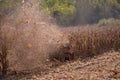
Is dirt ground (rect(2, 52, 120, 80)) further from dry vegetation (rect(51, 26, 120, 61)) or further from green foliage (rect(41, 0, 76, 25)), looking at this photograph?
green foliage (rect(41, 0, 76, 25))

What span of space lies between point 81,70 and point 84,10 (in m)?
22.1

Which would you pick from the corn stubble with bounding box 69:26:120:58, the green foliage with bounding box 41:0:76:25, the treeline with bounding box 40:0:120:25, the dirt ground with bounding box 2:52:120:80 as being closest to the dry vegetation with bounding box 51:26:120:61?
the corn stubble with bounding box 69:26:120:58

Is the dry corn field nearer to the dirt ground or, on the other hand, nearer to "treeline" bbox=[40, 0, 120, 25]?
the dirt ground

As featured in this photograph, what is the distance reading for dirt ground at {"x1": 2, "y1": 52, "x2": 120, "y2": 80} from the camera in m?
10.8

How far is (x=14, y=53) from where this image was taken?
12.6m

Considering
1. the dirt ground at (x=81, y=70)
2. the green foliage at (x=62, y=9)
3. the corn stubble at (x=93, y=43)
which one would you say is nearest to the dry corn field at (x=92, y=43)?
the corn stubble at (x=93, y=43)

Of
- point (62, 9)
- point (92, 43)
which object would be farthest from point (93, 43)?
point (62, 9)

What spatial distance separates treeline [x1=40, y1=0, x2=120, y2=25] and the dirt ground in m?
16.7

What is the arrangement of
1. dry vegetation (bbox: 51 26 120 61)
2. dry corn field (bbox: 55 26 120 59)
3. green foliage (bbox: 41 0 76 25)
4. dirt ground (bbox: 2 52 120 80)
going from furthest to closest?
green foliage (bbox: 41 0 76 25), dry corn field (bbox: 55 26 120 59), dry vegetation (bbox: 51 26 120 61), dirt ground (bbox: 2 52 120 80)

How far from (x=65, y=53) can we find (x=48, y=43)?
1464 millimetres

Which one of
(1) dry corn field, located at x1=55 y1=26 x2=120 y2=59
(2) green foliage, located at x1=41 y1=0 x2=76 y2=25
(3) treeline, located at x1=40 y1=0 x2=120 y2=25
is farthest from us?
(3) treeline, located at x1=40 y1=0 x2=120 y2=25

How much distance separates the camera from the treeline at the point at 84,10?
101 feet

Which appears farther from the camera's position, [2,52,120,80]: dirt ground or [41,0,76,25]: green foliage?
[41,0,76,25]: green foliage

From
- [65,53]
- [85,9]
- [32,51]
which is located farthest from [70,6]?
[32,51]
